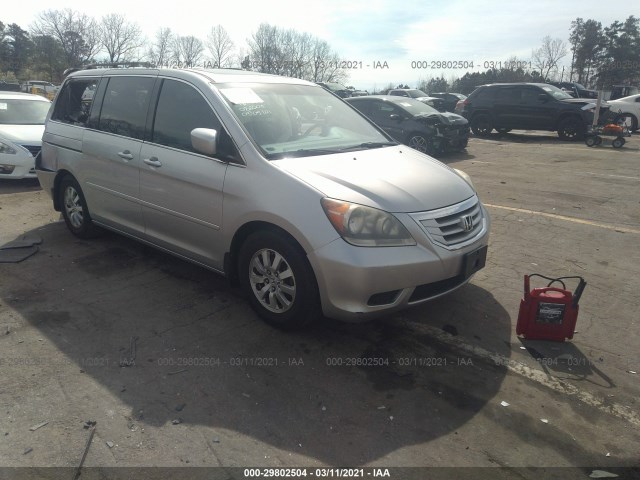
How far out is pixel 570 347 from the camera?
3516 mm

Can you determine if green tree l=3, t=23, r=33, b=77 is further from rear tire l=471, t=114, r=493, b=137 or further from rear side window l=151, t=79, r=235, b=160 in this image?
rear side window l=151, t=79, r=235, b=160

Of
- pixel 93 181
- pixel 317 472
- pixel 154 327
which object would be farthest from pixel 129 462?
pixel 93 181

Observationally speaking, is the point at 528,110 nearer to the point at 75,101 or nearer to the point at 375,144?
the point at 375,144

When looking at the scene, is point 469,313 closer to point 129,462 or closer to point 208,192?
point 208,192

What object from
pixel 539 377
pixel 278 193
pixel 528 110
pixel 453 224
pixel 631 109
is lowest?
pixel 539 377

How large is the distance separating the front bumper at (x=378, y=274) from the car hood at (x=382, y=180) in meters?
0.25

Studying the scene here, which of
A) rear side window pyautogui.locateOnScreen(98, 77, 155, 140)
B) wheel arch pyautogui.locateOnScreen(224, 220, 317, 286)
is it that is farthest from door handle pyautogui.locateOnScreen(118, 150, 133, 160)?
wheel arch pyautogui.locateOnScreen(224, 220, 317, 286)

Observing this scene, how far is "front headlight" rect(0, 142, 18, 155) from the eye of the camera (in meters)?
8.45

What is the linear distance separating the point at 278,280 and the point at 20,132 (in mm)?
7958

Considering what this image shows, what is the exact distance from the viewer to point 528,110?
1672cm

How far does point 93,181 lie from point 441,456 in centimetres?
428

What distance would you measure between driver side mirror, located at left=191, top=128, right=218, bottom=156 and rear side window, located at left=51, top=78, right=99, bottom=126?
2254 millimetres

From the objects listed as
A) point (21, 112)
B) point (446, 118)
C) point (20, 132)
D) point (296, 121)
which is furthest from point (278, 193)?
point (446, 118)

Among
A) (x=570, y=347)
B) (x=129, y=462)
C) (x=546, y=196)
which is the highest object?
(x=546, y=196)
